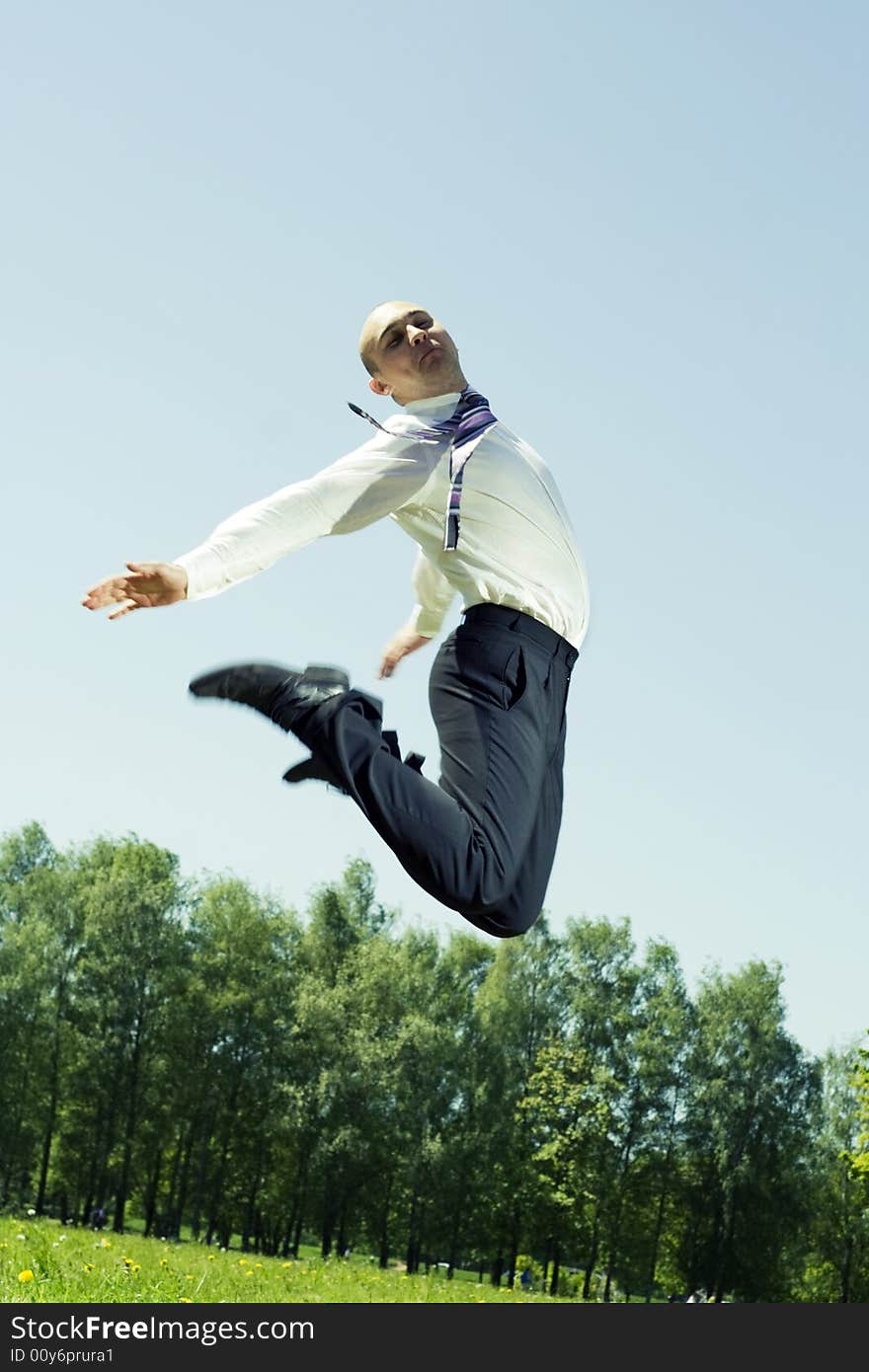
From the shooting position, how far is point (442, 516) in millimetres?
4383

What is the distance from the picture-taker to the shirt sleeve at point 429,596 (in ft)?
16.7

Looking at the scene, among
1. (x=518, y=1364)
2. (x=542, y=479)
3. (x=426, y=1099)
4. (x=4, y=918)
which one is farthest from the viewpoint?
(x=4, y=918)

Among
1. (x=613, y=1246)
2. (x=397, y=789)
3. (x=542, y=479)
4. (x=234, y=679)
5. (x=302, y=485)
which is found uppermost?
(x=542, y=479)

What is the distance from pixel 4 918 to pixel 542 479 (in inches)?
1602

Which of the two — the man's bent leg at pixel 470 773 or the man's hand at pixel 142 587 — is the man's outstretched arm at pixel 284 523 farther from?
the man's bent leg at pixel 470 773

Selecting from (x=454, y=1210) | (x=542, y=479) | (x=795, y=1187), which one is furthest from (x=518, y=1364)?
(x=795, y=1187)

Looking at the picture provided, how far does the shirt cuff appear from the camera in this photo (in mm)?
3816

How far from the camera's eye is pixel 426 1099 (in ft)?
126

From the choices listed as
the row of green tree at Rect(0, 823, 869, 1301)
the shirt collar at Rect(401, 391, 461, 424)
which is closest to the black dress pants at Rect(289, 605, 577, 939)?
the shirt collar at Rect(401, 391, 461, 424)

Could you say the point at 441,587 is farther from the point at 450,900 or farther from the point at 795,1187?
the point at 795,1187

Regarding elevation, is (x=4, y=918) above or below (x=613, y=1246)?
above

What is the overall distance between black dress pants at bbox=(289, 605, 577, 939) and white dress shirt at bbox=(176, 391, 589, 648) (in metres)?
0.12

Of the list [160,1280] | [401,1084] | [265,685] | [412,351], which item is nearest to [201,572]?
[265,685]

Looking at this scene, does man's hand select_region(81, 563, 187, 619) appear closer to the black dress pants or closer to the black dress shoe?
the black dress shoe
